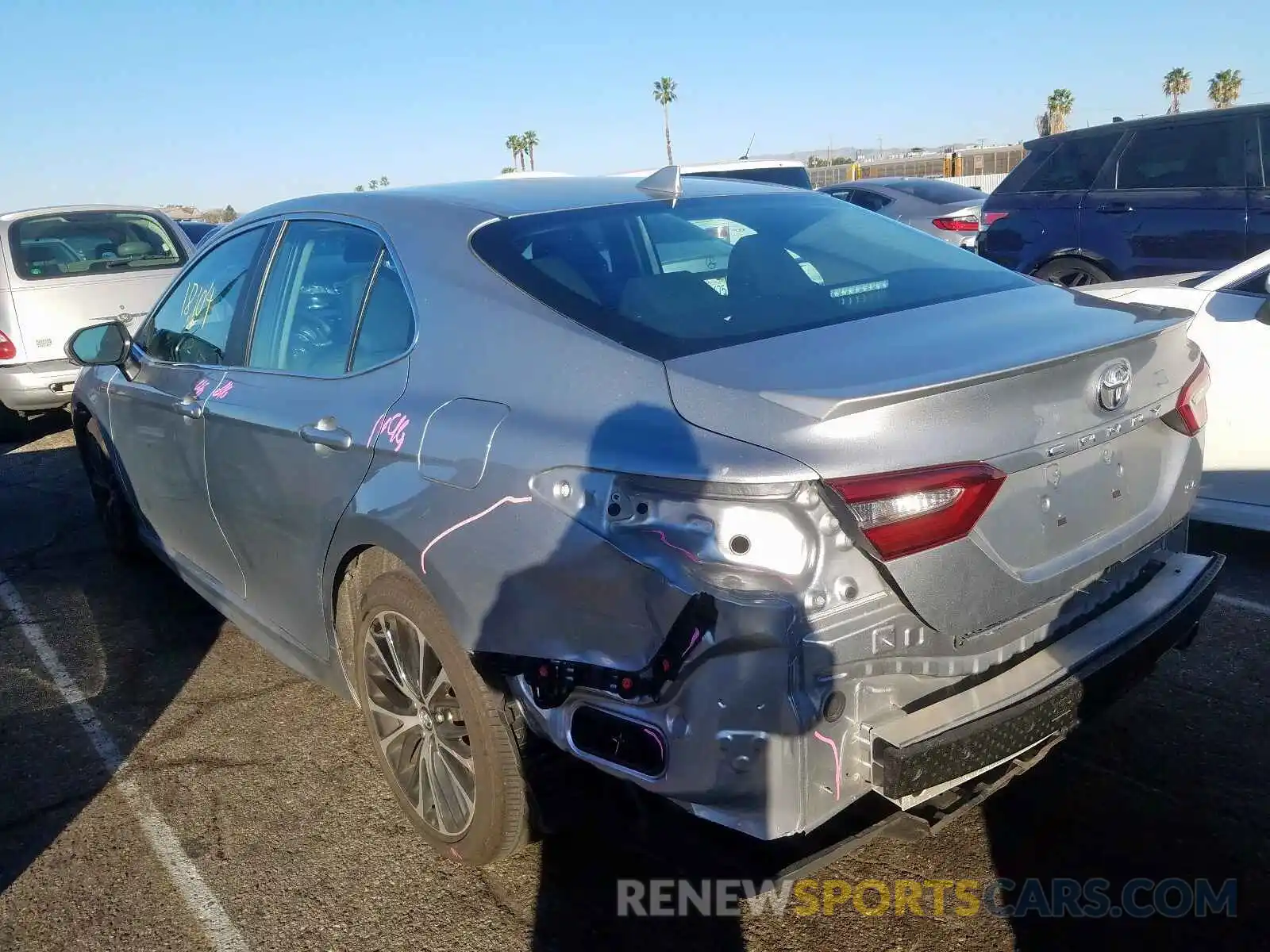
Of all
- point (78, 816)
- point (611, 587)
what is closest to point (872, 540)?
point (611, 587)

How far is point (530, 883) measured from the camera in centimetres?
277

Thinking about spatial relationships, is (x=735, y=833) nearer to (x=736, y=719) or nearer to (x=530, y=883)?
(x=736, y=719)

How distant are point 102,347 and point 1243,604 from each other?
4.74 metres

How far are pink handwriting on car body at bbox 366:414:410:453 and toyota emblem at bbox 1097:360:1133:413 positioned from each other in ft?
5.31

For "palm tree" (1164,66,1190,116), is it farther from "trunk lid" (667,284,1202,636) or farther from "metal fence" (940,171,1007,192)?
"trunk lid" (667,284,1202,636)

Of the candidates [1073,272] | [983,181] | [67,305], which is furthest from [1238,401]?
[983,181]

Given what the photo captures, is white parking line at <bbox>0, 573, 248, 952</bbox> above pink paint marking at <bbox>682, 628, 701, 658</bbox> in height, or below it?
below

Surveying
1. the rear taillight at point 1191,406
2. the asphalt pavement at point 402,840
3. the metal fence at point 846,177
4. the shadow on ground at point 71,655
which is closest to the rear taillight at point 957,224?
the asphalt pavement at point 402,840

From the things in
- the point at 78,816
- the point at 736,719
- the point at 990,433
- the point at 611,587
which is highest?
the point at 990,433

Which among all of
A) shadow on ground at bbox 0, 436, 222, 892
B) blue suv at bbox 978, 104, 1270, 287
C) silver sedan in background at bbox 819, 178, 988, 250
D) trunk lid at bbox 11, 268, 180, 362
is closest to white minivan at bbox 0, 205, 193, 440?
trunk lid at bbox 11, 268, 180, 362

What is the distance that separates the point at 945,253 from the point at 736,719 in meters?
1.81

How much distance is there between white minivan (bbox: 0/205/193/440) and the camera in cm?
829

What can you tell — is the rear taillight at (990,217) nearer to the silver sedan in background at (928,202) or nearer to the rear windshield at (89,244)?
the silver sedan in background at (928,202)

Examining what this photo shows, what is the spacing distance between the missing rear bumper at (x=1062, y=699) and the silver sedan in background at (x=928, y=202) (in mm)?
10162
